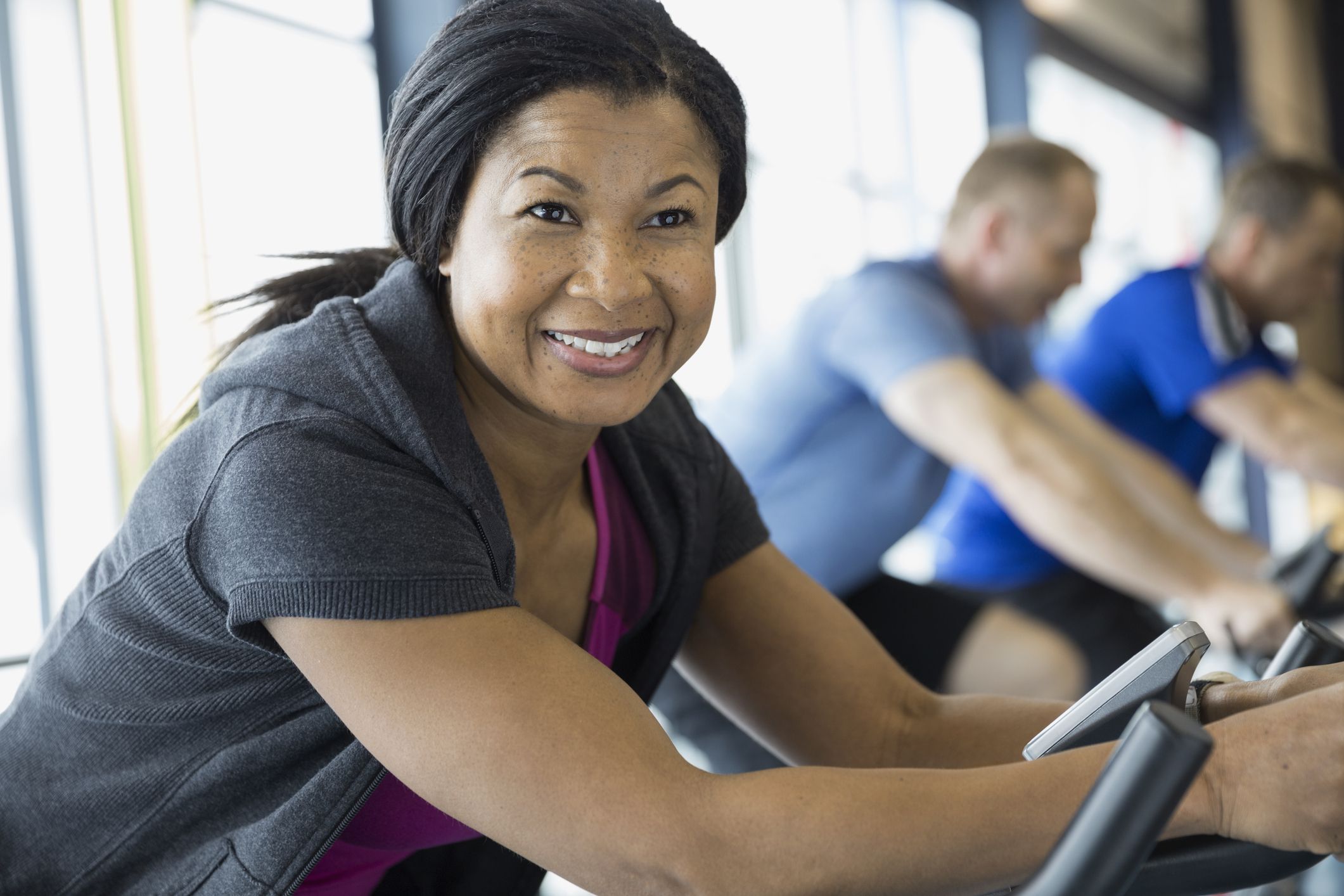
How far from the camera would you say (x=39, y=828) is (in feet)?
3.51

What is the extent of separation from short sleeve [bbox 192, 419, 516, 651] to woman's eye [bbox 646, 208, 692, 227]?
0.96 feet

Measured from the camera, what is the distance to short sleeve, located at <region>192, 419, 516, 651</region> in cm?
85

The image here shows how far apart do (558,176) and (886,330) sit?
3.70ft

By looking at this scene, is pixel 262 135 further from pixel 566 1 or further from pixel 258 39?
pixel 566 1

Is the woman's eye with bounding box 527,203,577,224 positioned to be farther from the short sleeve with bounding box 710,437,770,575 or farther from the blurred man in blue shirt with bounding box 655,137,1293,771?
the blurred man in blue shirt with bounding box 655,137,1293,771

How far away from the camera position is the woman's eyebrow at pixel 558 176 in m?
0.98

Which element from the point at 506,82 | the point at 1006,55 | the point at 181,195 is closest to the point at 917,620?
the point at 506,82

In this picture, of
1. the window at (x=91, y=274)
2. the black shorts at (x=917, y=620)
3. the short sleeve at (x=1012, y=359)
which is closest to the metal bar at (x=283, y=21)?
the window at (x=91, y=274)

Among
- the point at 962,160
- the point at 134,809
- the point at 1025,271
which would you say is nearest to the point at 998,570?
the point at 1025,271

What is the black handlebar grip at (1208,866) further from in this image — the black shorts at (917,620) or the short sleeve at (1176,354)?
the short sleeve at (1176,354)

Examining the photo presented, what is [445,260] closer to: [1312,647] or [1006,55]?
[1312,647]

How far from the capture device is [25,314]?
7.01ft

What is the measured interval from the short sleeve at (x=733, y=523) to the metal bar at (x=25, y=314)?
1370 mm

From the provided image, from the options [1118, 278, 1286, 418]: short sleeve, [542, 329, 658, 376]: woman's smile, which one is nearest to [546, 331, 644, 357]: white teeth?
[542, 329, 658, 376]: woman's smile
